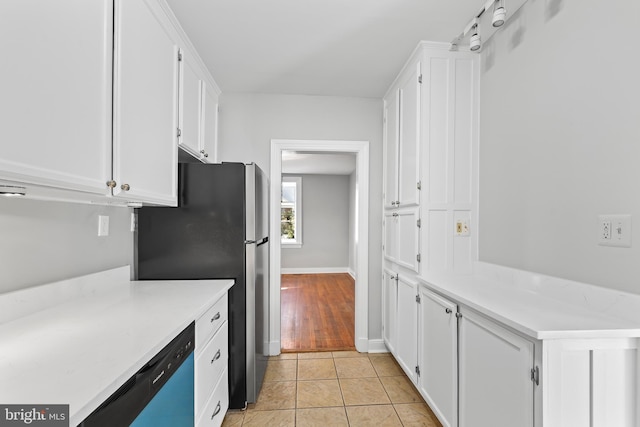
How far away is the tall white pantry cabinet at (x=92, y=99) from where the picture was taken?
2.87 ft

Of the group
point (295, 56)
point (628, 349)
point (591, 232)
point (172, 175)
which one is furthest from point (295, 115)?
point (628, 349)

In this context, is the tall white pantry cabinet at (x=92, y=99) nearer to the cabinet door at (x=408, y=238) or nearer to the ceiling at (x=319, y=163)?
the cabinet door at (x=408, y=238)

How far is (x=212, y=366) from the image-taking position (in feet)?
5.40

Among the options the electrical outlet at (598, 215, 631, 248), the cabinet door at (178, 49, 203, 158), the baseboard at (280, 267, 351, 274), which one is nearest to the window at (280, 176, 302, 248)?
the baseboard at (280, 267, 351, 274)

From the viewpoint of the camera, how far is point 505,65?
6.30ft

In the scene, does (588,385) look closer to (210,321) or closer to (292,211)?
(210,321)

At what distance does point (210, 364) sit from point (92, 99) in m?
1.31

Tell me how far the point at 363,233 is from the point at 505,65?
1744mm

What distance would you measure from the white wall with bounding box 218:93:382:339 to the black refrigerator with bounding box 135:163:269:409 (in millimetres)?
990

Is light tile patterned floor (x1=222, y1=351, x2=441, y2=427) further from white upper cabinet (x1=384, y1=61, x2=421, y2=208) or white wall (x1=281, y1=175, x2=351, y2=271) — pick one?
Answer: white wall (x1=281, y1=175, x2=351, y2=271)

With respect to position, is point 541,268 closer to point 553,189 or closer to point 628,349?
point 553,189

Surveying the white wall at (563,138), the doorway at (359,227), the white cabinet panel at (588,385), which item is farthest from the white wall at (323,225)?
the white cabinet panel at (588,385)

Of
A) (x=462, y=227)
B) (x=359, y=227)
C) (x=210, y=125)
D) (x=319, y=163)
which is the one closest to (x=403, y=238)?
(x=462, y=227)

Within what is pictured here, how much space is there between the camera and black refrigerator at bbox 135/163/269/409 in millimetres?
1995
